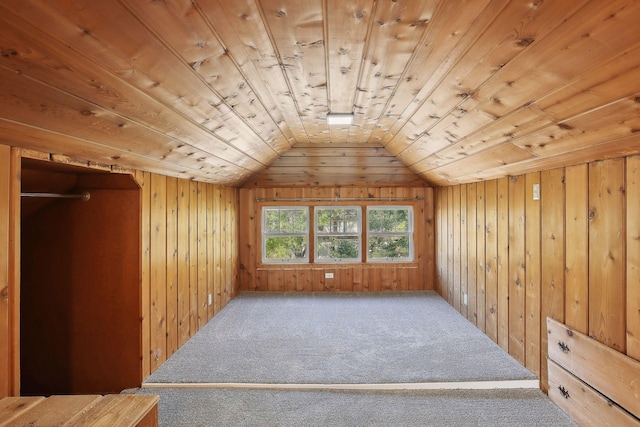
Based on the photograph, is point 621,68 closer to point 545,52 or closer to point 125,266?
point 545,52

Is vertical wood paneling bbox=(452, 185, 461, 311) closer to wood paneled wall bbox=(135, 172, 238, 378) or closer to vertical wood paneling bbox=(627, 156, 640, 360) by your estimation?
vertical wood paneling bbox=(627, 156, 640, 360)

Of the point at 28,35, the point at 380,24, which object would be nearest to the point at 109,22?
the point at 28,35

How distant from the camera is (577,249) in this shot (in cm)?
225

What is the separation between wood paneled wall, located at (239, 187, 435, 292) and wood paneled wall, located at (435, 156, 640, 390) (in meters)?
1.15

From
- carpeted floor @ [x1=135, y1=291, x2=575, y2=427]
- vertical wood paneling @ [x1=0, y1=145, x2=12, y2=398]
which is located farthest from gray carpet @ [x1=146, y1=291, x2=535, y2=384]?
vertical wood paneling @ [x1=0, y1=145, x2=12, y2=398]

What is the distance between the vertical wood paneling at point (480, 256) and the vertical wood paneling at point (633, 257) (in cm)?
184

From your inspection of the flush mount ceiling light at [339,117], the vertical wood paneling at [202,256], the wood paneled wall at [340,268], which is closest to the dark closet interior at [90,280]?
the vertical wood paneling at [202,256]

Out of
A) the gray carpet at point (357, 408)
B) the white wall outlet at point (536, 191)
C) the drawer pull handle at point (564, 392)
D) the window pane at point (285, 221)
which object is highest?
the white wall outlet at point (536, 191)

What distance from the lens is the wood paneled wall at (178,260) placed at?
9.02 ft

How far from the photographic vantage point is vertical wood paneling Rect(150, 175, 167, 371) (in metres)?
2.81

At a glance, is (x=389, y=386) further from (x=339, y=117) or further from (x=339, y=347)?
(x=339, y=117)

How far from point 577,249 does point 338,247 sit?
353 centimetres

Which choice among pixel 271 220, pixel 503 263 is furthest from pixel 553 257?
pixel 271 220

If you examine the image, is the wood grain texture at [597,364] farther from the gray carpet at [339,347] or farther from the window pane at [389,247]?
the window pane at [389,247]
